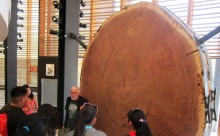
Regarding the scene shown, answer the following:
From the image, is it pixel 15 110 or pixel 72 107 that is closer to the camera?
pixel 15 110

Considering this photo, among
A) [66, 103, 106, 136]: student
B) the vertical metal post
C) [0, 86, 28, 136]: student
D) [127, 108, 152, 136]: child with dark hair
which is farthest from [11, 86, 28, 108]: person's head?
the vertical metal post

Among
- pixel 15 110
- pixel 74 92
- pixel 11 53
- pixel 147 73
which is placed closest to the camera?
pixel 147 73

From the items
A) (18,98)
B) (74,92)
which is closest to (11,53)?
(74,92)

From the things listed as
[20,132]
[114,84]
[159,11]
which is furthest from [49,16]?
[20,132]

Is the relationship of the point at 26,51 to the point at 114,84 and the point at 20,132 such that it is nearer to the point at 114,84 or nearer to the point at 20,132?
the point at 114,84

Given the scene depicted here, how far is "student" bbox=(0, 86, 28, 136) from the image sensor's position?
71.5 inches

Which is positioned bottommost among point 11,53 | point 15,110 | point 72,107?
point 72,107

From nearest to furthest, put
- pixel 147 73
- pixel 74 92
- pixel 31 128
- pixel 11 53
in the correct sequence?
pixel 31 128
pixel 147 73
pixel 74 92
pixel 11 53

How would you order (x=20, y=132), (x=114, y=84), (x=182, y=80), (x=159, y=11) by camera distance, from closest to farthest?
(x=20, y=132) → (x=182, y=80) → (x=159, y=11) → (x=114, y=84)

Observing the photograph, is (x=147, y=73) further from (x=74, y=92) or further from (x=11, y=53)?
(x=11, y=53)

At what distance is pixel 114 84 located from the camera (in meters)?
1.96

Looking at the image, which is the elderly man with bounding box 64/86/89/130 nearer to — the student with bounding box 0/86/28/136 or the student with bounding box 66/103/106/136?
the student with bounding box 0/86/28/136

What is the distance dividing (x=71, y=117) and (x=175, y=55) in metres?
1.51

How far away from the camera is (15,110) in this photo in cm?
188
